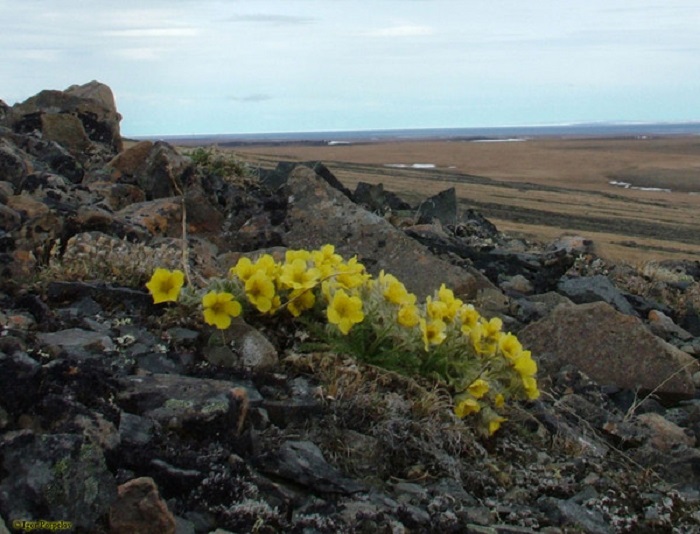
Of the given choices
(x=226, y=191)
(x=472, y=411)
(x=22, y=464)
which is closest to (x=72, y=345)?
(x=22, y=464)

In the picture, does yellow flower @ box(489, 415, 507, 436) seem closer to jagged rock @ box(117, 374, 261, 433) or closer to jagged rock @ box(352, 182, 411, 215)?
jagged rock @ box(117, 374, 261, 433)

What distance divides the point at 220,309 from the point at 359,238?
3.77 meters

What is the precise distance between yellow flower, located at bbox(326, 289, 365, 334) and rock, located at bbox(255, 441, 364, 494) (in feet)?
2.89

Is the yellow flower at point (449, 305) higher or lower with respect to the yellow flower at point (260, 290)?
lower

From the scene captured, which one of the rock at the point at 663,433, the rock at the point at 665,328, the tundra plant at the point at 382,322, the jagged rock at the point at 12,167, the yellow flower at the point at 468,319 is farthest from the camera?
the rock at the point at 665,328

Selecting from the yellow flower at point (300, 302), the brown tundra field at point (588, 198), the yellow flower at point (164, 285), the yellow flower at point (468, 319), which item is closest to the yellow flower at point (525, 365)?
the yellow flower at point (468, 319)

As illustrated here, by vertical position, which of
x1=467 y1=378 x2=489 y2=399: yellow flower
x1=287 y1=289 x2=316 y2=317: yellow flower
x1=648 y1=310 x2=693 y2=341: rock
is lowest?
x1=648 y1=310 x2=693 y2=341: rock

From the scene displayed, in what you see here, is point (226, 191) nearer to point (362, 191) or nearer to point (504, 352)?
point (362, 191)

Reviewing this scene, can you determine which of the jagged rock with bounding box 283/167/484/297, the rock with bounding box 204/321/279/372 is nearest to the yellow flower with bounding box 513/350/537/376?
the rock with bounding box 204/321/279/372

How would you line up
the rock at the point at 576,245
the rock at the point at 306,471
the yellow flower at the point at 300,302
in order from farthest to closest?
the rock at the point at 576,245
the yellow flower at the point at 300,302
the rock at the point at 306,471

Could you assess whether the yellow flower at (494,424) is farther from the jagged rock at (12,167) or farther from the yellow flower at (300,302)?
the jagged rock at (12,167)

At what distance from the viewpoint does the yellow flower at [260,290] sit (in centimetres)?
510

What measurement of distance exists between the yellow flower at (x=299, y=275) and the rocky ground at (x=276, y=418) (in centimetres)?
28

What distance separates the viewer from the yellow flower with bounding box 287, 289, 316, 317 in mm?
5205
